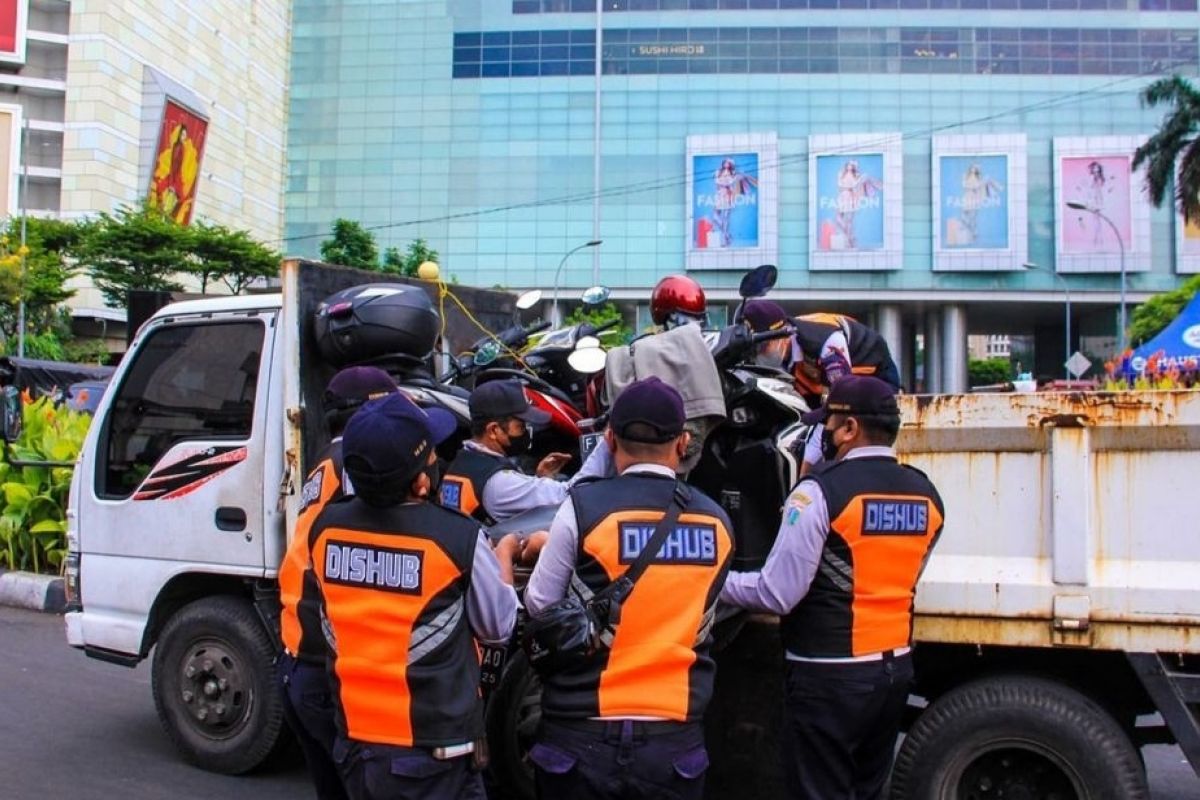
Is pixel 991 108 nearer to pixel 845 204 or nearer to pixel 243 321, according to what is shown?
pixel 845 204

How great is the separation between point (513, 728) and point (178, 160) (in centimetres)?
5263

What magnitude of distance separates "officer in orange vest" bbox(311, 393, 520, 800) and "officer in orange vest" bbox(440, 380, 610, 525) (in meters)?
1.21

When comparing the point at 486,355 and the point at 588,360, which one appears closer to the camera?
the point at 588,360

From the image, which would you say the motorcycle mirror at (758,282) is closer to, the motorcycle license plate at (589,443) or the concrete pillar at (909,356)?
the motorcycle license plate at (589,443)

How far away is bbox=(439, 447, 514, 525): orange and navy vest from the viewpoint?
4.05 meters

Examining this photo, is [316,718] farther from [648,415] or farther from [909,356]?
[909,356]

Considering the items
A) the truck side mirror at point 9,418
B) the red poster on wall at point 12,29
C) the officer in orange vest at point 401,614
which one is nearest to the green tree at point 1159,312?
the truck side mirror at point 9,418

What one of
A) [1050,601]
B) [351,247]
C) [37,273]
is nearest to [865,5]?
[351,247]

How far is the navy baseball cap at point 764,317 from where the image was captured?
4641 mm

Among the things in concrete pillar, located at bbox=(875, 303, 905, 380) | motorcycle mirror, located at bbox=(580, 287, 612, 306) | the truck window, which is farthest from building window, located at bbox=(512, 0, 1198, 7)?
the truck window

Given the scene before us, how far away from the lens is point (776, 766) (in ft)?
12.8

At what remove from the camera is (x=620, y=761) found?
2697 millimetres

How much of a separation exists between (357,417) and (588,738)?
104 centimetres

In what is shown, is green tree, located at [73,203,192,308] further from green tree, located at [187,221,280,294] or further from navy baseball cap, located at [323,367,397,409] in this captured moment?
navy baseball cap, located at [323,367,397,409]
